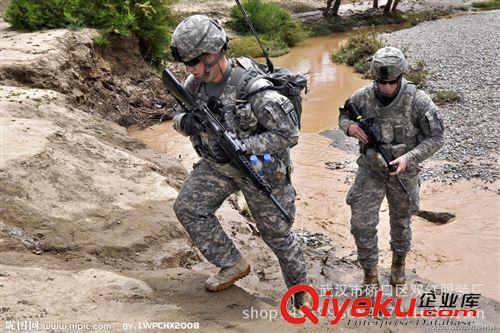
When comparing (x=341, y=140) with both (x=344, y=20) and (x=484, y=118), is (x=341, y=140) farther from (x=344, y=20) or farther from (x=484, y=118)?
(x=344, y=20)

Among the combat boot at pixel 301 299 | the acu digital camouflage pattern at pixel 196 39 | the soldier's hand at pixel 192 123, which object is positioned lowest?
the combat boot at pixel 301 299

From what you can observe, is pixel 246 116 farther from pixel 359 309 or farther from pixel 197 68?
pixel 359 309

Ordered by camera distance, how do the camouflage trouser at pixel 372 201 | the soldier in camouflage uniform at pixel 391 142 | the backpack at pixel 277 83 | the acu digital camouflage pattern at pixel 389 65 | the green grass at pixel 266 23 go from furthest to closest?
the green grass at pixel 266 23 < the camouflage trouser at pixel 372 201 < the soldier in camouflage uniform at pixel 391 142 < the acu digital camouflage pattern at pixel 389 65 < the backpack at pixel 277 83

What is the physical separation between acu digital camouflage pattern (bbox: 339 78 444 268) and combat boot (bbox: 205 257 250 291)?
1.19m

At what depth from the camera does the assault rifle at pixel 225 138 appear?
342cm

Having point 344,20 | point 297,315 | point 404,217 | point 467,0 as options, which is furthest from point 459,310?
point 467,0

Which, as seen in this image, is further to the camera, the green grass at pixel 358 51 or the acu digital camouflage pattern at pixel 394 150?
the green grass at pixel 358 51

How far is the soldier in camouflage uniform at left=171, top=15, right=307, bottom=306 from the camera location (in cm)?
338

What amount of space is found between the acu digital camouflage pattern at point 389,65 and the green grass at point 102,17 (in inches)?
320

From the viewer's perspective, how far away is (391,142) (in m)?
4.38

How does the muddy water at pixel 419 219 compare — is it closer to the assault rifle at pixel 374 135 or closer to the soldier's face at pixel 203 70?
the assault rifle at pixel 374 135

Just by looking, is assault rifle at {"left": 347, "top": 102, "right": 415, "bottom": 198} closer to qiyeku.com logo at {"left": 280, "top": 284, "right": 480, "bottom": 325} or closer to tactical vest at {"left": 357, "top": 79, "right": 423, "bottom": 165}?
tactical vest at {"left": 357, "top": 79, "right": 423, "bottom": 165}

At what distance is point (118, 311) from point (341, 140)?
7.38 m

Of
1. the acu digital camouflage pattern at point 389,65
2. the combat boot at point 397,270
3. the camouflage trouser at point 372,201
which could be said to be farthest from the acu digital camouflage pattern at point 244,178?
the combat boot at point 397,270
